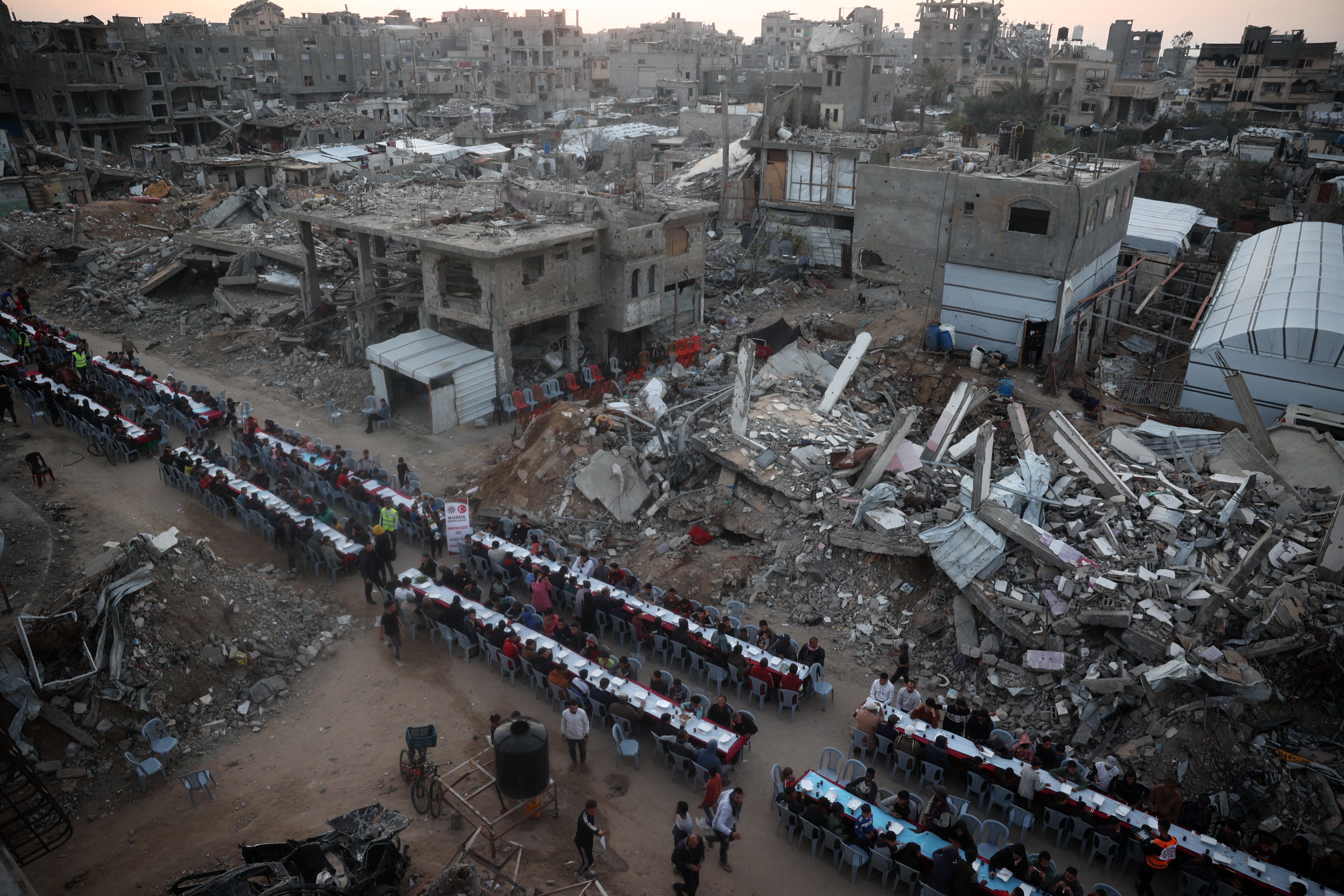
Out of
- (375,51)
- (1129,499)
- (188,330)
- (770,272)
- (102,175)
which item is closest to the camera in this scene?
(1129,499)

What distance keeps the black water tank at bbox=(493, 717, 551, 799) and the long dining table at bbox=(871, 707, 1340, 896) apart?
4.81m

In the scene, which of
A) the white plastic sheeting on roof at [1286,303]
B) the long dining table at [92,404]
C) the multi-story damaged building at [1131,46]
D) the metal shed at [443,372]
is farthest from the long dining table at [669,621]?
the multi-story damaged building at [1131,46]

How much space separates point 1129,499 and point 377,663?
44.5 feet

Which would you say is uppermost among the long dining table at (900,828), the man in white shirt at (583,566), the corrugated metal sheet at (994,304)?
the corrugated metal sheet at (994,304)

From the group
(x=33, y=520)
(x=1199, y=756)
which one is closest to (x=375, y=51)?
(x=33, y=520)

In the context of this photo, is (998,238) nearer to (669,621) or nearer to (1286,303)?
(1286,303)

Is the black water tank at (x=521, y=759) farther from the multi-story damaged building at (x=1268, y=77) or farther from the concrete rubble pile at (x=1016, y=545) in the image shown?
the multi-story damaged building at (x=1268, y=77)

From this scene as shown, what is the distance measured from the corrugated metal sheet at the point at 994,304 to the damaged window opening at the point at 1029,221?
45.7 inches

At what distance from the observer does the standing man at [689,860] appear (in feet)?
30.8

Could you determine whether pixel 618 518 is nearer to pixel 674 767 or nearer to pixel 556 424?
pixel 556 424

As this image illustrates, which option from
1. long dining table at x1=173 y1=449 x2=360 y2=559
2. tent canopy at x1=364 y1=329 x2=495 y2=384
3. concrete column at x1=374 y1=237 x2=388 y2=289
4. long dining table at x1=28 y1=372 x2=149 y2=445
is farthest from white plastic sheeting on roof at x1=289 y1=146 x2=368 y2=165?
long dining table at x1=173 y1=449 x2=360 y2=559

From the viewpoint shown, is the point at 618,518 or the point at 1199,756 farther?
the point at 618,518

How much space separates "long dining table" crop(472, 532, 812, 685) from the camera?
12.6 meters

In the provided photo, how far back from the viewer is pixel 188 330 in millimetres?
29672
